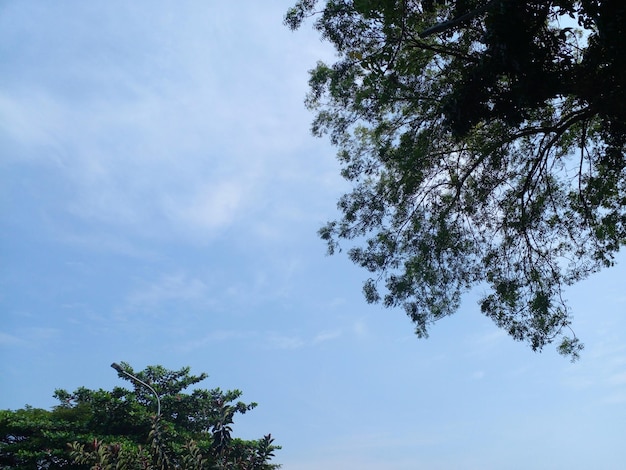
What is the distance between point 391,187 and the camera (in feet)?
40.2

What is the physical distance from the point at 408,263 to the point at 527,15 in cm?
624

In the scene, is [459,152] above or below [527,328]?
above

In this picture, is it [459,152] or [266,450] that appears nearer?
[266,450]

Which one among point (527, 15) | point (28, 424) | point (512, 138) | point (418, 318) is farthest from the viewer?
point (28, 424)

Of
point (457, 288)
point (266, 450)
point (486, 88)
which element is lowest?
point (266, 450)

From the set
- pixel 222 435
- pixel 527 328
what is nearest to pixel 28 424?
pixel 222 435

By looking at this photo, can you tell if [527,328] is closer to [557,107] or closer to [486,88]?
[557,107]

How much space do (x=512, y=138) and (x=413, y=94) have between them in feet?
8.04

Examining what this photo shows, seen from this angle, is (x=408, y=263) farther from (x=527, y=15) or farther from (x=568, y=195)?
(x=527, y=15)

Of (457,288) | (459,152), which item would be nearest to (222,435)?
(457,288)

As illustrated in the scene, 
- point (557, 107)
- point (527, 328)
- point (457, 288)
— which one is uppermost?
point (557, 107)

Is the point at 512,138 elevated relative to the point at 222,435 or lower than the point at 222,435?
elevated

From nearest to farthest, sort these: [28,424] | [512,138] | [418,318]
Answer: [512,138] < [418,318] < [28,424]

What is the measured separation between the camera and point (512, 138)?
1098 cm
